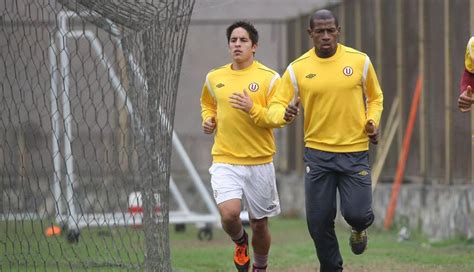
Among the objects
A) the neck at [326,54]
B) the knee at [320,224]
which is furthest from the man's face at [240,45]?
the knee at [320,224]

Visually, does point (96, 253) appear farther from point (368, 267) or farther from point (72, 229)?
point (368, 267)

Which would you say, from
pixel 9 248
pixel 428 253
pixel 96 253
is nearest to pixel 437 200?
pixel 428 253

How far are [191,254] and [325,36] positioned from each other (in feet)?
16.1

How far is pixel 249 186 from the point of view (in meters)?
10.2

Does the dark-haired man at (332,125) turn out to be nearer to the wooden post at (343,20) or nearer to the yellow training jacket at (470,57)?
the yellow training jacket at (470,57)

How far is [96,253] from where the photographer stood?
11516 millimetres

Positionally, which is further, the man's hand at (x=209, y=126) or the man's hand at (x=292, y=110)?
the man's hand at (x=209, y=126)

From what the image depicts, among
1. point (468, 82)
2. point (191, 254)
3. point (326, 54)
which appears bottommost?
point (191, 254)

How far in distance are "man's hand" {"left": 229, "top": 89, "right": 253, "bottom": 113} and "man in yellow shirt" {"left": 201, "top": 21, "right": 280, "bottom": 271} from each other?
15 centimetres

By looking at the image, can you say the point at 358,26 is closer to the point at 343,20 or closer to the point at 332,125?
the point at 343,20

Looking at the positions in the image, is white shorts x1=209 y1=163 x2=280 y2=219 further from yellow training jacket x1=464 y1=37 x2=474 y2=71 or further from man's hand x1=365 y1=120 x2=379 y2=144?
yellow training jacket x1=464 y1=37 x2=474 y2=71

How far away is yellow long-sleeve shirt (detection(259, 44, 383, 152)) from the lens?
8977 millimetres

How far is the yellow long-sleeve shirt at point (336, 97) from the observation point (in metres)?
8.98

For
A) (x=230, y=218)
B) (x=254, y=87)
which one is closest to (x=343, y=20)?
(x=254, y=87)
